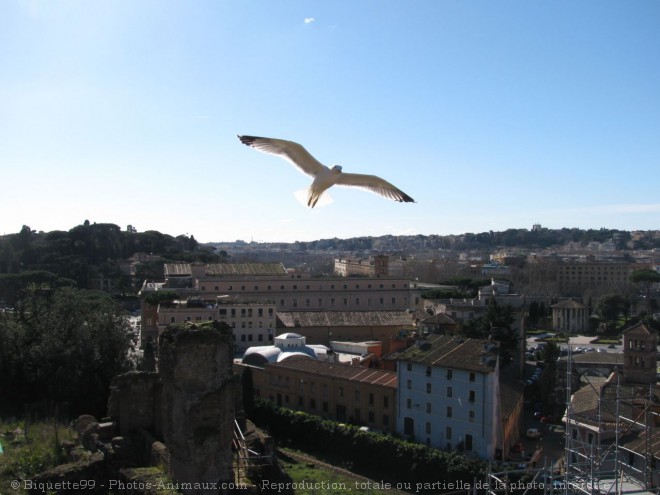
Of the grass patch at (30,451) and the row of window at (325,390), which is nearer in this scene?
the grass patch at (30,451)

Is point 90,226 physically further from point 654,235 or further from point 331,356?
point 654,235

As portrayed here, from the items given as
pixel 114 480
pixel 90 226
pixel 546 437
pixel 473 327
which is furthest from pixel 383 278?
pixel 90 226

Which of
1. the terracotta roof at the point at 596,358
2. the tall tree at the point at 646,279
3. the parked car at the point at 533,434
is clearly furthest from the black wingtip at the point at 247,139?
the tall tree at the point at 646,279

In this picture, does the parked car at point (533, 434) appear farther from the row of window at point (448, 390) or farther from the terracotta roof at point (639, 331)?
the terracotta roof at point (639, 331)

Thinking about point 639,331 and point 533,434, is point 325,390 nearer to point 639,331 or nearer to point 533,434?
point 533,434

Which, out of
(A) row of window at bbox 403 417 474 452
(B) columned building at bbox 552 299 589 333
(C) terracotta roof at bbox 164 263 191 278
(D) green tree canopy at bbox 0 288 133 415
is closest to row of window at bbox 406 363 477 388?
(A) row of window at bbox 403 417 474 452

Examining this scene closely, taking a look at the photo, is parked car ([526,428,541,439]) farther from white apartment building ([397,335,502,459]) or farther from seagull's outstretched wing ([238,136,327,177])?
seagull's outstretched wing ([238,136,327,177])
